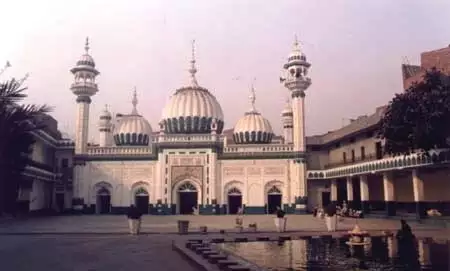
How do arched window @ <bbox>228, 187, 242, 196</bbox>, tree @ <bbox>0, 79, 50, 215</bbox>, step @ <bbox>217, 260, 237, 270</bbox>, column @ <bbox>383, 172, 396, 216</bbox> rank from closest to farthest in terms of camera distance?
tree @ <bbox>0, 79, 50, 215</bbox> < step @ <bbox>217, 260, 237, 270</bbox> < column @ <bbox>383, 172, 396, 216</bbox> < arched window @ <bbox>228, 187, 242, 196</bbox>

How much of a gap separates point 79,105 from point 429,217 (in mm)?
32077

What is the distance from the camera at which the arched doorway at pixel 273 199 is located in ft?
137

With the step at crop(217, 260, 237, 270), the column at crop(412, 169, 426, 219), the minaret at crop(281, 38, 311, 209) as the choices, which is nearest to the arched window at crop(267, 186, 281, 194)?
the minaret at crop(281, 38, 311, 209)

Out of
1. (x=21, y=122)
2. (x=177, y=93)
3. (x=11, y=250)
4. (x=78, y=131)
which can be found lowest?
(x=11, y=250)

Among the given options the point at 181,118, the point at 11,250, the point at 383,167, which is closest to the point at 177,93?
the point at 181,118

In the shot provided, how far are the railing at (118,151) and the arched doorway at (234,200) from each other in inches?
333

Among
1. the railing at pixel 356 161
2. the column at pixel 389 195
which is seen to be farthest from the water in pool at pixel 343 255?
the railing at pixel 356 161

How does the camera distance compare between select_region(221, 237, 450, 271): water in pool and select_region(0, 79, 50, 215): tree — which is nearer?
select_region(0, 79, 50, 215): tree

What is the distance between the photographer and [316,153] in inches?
1857

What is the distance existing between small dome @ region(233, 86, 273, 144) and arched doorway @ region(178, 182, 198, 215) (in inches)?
293

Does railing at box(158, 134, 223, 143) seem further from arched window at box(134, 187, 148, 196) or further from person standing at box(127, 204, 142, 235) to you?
person standing at box(127, 204, 142, 235)

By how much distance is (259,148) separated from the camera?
42.1 metres

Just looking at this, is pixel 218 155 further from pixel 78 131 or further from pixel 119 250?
pixel 119 250

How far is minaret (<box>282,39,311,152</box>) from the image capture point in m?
41.8
